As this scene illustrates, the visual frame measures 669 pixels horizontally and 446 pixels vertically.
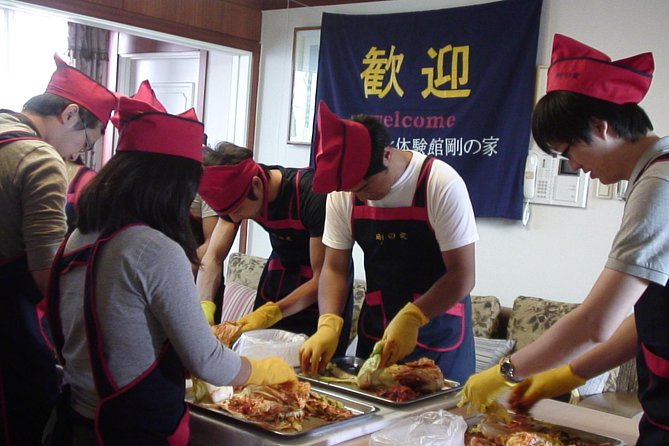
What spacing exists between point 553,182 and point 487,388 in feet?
7.43

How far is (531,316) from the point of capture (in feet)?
11.8

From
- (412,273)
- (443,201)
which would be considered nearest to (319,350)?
(412,273)

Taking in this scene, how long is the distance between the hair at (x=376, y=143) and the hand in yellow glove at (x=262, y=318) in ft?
1.95

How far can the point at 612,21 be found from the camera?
360cm

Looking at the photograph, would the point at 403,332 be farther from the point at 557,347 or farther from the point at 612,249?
the point at 612,249

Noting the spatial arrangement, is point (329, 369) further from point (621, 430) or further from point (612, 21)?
point (612, 21)

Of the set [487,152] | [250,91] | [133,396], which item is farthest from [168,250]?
[250,91]

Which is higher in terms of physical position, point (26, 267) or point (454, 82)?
point (454, 82)

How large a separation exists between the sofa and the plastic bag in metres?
1.68

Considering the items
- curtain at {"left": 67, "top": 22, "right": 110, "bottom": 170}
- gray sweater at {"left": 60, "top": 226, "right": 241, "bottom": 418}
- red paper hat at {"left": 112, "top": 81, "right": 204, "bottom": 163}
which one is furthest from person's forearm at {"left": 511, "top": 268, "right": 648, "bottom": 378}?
curtain at {"left": 67, "top": 22, "right": 110, "bottom": 170}

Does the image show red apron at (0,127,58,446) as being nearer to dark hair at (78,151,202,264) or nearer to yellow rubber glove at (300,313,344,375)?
dark hair at (78,151,202,264)

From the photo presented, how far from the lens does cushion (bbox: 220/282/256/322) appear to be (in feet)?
13.3

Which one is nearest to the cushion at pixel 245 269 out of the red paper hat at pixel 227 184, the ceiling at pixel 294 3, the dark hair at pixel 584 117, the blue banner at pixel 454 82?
the blue banner at pixel 454 82

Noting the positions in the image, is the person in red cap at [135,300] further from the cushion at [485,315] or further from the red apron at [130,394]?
the cushion at [485,315]
